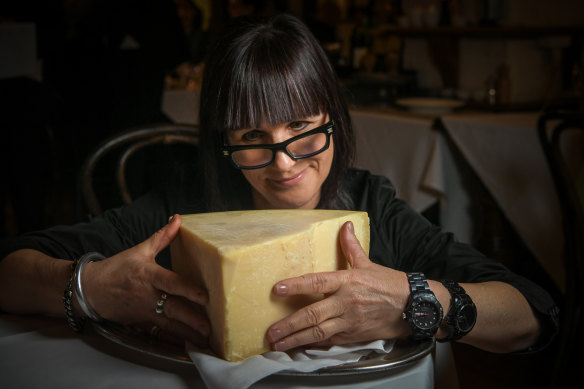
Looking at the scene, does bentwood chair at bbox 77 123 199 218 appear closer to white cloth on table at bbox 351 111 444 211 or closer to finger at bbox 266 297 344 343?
finger at bbox 266 297 344 343

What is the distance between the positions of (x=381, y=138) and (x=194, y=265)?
2.12 meters

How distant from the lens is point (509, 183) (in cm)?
221

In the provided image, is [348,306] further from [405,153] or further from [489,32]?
[489,32]

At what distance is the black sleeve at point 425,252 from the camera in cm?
89

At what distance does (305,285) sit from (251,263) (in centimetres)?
7

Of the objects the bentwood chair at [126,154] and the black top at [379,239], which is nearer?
the black top at [379,239]

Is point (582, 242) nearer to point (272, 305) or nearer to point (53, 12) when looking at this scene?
point (272, 305)

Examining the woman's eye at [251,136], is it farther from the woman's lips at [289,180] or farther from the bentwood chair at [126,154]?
the bentwood chair at [126,154]

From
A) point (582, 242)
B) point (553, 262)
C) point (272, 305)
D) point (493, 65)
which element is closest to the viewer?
point (272, 305)

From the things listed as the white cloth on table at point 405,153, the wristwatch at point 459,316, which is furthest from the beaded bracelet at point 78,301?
the white cloth on table at point 405,153

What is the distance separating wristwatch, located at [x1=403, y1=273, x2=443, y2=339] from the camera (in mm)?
699

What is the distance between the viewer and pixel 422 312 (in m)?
0.71

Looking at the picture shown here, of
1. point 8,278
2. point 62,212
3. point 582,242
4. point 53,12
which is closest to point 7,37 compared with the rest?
point 53,12

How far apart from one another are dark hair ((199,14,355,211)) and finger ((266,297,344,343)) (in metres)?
0.39
